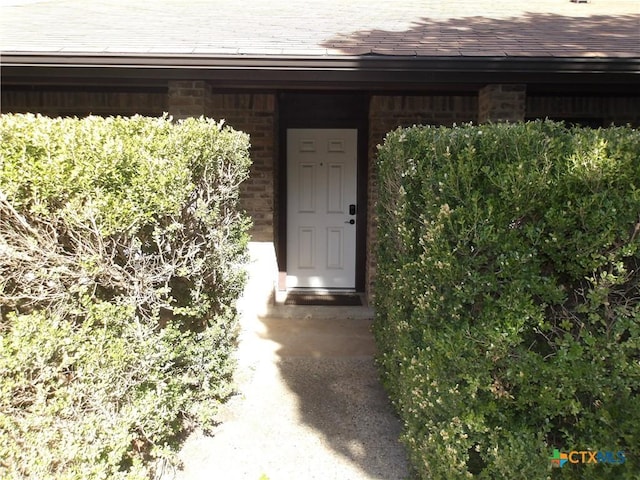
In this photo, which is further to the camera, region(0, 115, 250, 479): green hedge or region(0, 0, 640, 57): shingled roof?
region(0, 0, 640, 57): shingled roof

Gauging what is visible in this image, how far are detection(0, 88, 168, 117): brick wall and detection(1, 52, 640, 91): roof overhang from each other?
1387mm

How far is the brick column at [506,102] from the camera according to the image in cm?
503

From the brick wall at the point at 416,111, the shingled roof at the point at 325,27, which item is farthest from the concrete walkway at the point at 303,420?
the shingled roof at the point at 325,27

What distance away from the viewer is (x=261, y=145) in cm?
645

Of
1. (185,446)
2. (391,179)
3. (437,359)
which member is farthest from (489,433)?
(185,446)

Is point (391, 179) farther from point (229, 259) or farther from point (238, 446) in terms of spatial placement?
point (238, 446)

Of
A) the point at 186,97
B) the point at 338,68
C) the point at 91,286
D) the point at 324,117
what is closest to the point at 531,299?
the point at 91,286

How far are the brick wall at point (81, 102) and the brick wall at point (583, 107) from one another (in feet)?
15.7

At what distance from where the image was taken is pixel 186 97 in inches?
203

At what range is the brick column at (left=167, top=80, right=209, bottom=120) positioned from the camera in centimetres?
515

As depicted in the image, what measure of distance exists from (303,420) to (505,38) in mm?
4472

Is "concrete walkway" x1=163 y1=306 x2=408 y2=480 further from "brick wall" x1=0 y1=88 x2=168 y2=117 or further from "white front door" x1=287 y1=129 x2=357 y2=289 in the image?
"brick wall" x1=0 y1=88 x2=168 y2=117

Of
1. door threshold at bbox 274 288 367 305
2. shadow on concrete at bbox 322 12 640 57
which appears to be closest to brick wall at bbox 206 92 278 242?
door threshold at bbox 274 288 367 305

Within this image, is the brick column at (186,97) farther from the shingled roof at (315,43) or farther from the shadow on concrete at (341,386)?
the shadow on concrete at (341,386)
